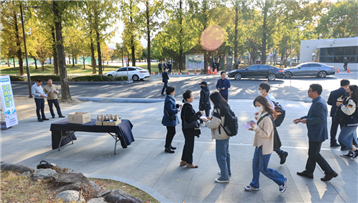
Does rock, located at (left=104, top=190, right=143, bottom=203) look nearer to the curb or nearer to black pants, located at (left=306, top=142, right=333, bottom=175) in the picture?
the curb

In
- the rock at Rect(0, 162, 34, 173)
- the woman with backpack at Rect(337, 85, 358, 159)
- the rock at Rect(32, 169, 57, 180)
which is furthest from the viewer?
the woman with backpack at Rect(337, 85, 358, 159)

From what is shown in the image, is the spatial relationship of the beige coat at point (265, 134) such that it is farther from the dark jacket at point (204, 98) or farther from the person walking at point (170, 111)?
the dark jacket at point (204, 98)

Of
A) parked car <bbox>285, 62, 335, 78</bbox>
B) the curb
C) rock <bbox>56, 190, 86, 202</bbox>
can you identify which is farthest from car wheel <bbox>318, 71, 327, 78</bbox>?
rock <bbox>56, 190, 86, 202</bbox>

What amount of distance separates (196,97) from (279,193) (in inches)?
434

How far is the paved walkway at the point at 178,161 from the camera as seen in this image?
439 cm

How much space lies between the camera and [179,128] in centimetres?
889

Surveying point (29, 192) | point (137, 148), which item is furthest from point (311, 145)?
point (29, 192)

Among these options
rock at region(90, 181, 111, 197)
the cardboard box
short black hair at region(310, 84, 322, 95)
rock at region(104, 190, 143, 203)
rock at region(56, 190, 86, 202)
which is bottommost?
rock at region(90, 181, 111, 197)

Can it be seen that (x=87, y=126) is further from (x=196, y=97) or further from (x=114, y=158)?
(x=196, y=97)

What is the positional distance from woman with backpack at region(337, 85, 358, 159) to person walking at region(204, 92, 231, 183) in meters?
3.10

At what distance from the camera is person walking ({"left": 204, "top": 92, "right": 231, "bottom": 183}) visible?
4332mm

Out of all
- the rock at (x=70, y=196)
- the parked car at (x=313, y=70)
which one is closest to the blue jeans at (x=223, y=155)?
the rock at (x=70, y=196)

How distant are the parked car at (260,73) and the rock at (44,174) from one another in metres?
20.6

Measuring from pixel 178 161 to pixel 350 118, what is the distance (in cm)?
414
